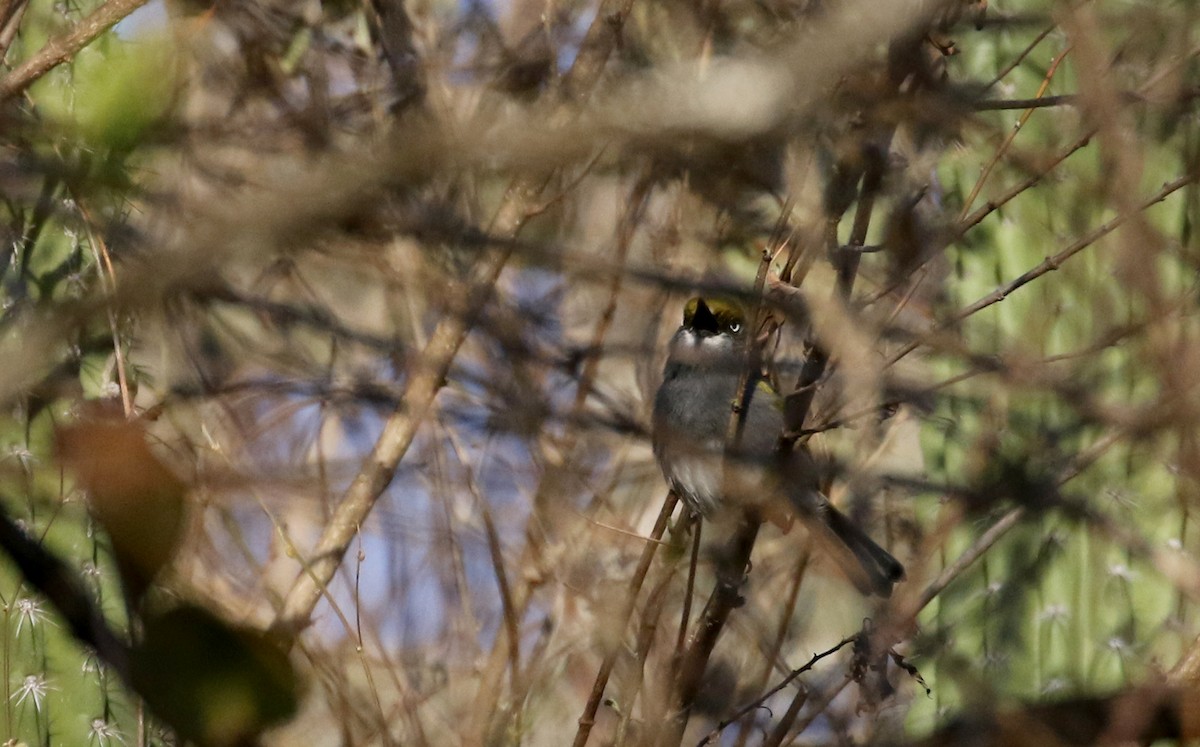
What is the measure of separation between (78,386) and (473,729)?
134 centimetres

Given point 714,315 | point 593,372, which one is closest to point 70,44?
point 593,372

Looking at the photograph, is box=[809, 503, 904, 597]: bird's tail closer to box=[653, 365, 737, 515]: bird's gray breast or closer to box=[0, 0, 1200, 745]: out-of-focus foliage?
box=[0, 0, 1200, 745]: out-of-focus foliage

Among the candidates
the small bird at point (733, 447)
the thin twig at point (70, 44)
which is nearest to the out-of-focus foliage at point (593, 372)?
the thin twig at point (70, 44)

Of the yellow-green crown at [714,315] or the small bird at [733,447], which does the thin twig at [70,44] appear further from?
the yellow-green crown at [714,315]

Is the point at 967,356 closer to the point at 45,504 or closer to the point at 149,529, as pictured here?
the point at 149,529

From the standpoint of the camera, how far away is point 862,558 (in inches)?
134

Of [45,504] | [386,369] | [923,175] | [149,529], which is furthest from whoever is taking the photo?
[386,369]

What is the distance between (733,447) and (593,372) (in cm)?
85

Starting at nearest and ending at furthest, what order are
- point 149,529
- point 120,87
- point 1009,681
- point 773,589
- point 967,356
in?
point 149,529 → point 967,356 → point 120,87 → point 1009,681 → point 773,589

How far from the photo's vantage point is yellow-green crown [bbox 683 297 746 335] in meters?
4.10

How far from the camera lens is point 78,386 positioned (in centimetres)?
295

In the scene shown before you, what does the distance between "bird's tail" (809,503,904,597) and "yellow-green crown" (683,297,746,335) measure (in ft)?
3.00

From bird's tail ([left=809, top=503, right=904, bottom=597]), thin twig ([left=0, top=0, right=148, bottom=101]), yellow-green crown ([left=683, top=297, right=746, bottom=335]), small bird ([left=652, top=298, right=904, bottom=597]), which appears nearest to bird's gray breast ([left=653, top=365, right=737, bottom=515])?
small bird ([left=652, top=298, right=904, bottom=597])

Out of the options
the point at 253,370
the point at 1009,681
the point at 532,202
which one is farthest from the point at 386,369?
the point at 1009,681
